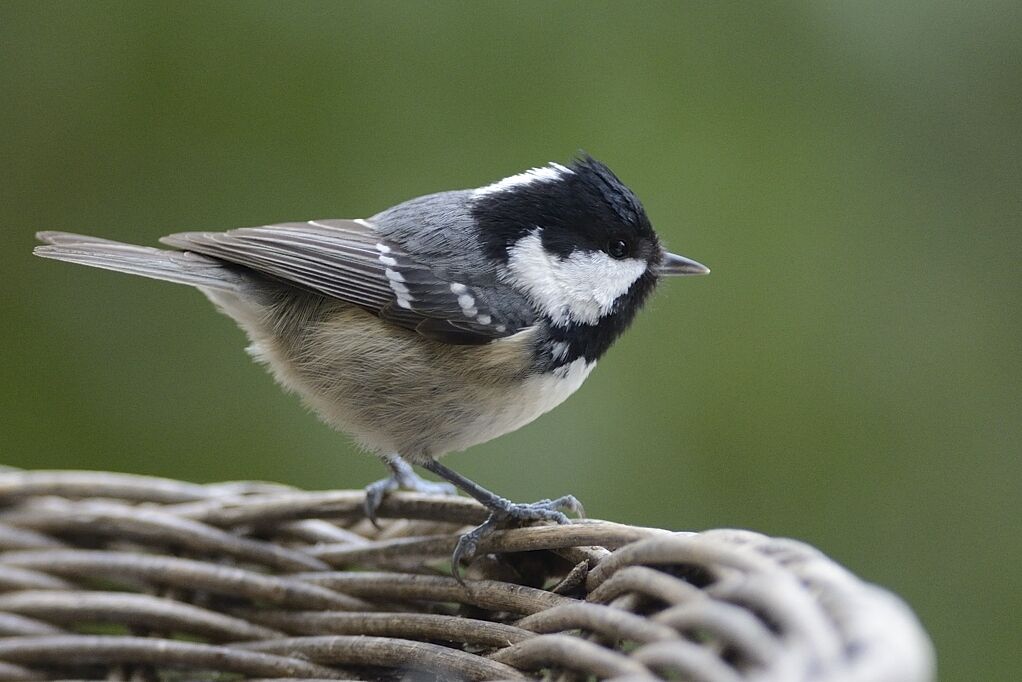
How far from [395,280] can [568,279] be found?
237mm

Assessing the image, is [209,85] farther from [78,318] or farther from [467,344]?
[467,344]

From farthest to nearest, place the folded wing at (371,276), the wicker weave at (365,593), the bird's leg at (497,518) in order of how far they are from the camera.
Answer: the folded wing at (371,276), the bird's leg at (497,518), the wicker weave at (365,593)

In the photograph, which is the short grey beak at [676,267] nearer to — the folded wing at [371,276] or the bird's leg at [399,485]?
the folded wing at [371,276]

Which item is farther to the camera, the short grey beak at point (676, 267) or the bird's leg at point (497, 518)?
the short grey beak at point (676, 267)

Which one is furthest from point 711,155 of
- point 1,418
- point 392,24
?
point 1,418

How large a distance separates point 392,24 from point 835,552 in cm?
136

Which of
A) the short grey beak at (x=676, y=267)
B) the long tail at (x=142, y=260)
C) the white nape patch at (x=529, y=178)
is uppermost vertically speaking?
the white nape patch at (x=529, y=178)

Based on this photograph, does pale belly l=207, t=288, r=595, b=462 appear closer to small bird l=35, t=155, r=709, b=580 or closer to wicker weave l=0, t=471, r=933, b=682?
small bird l=35, t=155, r=709, b=580

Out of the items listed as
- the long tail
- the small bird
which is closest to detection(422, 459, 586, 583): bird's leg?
the small bird

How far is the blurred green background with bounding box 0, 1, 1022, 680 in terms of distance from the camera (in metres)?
1.92

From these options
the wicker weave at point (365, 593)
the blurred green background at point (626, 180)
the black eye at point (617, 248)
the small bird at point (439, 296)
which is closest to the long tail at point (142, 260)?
the small bird at point (439, 296)

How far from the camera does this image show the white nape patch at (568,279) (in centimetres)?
129

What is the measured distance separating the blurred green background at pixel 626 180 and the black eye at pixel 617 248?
591 millimetres

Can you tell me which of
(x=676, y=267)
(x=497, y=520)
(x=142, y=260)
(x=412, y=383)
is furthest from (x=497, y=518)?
(x=142, y=260)
